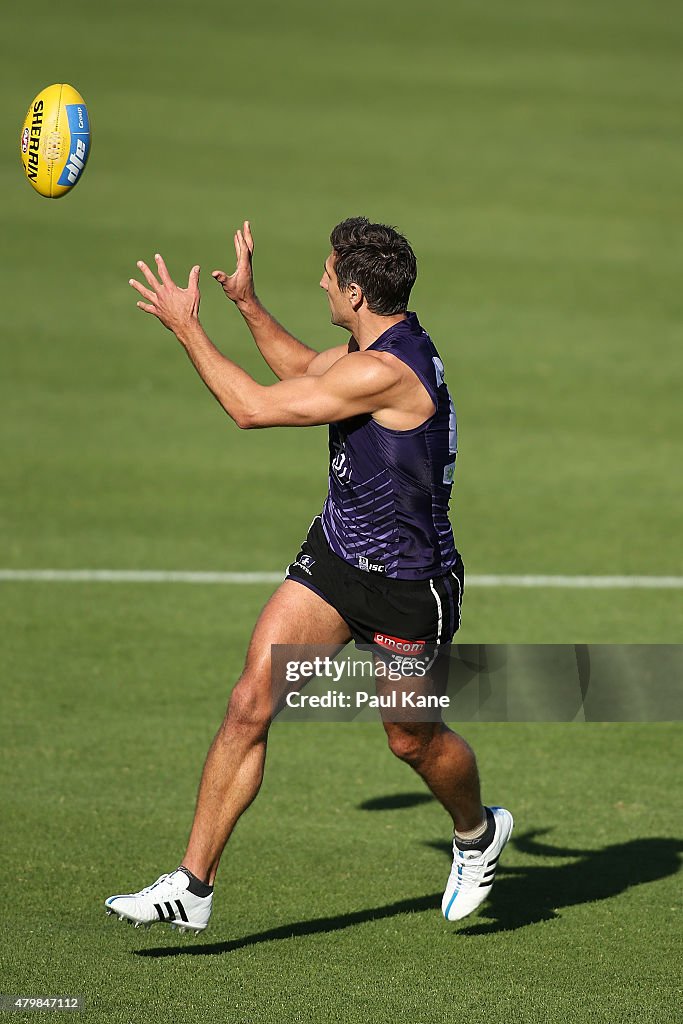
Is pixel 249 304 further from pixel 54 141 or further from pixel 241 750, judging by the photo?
pixel 241 750

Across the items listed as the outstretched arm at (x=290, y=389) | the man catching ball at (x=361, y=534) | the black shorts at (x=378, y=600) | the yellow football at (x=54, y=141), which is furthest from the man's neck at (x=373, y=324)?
the yellow football at (x=54, y=141)

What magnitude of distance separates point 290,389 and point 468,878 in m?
2.14

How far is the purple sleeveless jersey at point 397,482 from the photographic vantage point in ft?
19.8

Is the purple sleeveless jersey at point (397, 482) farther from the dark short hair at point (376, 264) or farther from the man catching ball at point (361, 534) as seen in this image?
the dark short hair at point (376, 264)

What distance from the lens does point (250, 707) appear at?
5922 mm

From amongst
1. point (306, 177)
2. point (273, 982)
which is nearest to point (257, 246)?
point (306, 177)

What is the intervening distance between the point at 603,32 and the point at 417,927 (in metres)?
20.3

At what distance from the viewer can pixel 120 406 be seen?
46.1 ft

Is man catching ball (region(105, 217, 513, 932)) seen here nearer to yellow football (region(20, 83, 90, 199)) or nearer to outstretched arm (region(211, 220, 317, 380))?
outstretched arm (region(211, 220, 317, 380))

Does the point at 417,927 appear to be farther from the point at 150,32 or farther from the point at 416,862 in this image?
the point at 150,32

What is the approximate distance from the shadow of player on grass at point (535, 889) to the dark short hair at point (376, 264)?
8.21ft

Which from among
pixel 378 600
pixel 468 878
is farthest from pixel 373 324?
pixel 468 878

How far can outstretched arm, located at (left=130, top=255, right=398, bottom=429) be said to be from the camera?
19.2 ft

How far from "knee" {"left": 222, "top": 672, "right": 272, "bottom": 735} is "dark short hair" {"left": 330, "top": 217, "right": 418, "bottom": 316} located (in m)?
1.56
